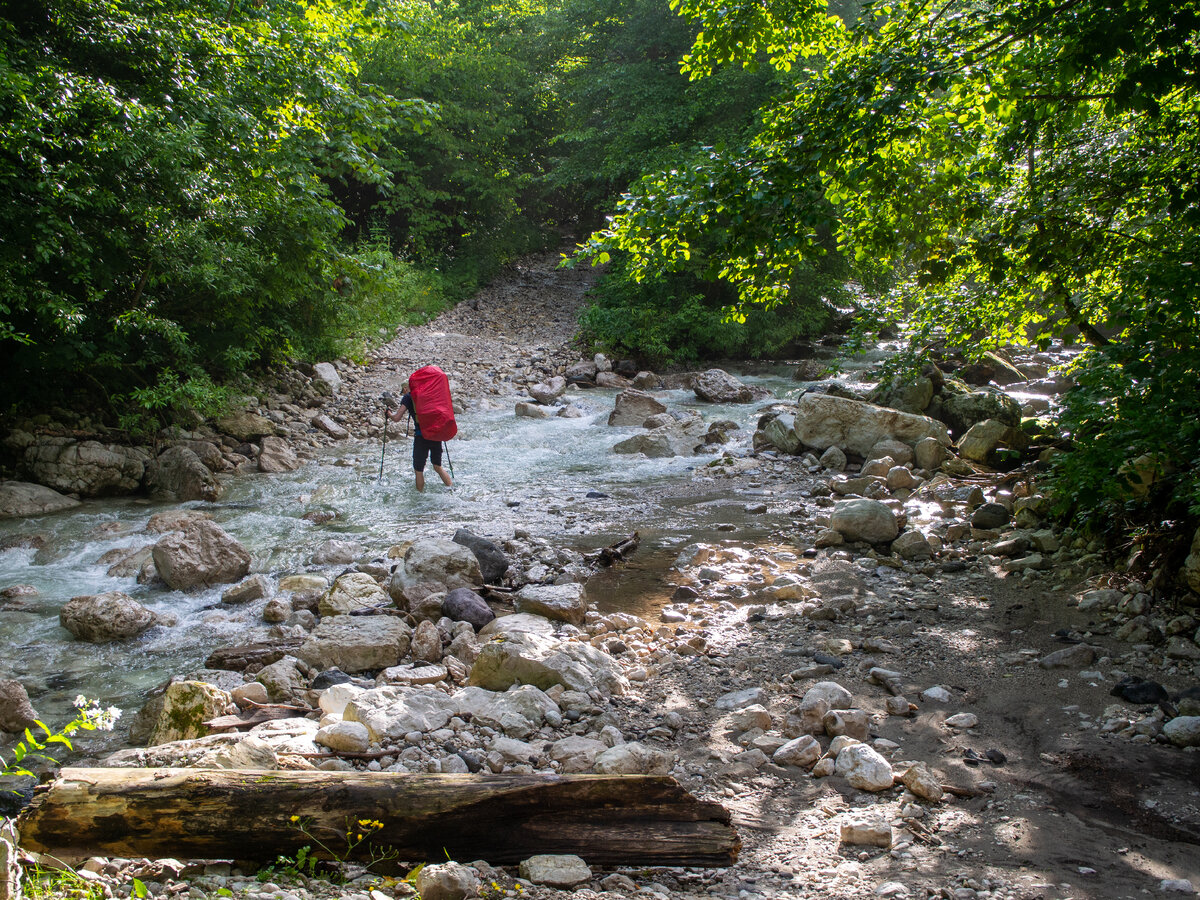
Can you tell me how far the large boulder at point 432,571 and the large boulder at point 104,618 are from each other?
197cm

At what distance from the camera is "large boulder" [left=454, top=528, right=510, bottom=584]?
6.73 metres

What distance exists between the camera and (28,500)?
8539 millimetres

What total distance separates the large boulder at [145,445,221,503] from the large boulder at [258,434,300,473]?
92cm

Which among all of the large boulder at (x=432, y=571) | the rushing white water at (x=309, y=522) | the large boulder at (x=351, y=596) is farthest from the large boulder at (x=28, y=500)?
the large boulder at (x=432, y=571)

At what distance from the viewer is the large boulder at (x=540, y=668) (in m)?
4.47

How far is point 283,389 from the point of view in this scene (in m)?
13.6

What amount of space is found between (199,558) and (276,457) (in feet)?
14.5

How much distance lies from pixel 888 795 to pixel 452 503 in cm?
700

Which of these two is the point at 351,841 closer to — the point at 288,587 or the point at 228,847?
the point at 228,847

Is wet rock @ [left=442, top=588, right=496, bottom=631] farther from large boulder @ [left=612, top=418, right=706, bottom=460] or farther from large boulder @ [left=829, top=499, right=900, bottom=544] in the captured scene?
large boulder @ [left=612, top=418, right=706, bottom=460]

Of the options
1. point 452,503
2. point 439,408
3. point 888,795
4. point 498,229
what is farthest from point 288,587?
point 498,229

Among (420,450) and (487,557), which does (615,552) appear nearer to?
(487,557)

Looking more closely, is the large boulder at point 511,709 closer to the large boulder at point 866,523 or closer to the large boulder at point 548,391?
Answer: the large boulder at point 866,523

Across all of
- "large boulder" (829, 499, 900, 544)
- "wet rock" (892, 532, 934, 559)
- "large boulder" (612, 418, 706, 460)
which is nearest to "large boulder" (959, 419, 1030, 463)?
"large boulder" (829, 499, 900, 544)
